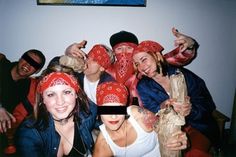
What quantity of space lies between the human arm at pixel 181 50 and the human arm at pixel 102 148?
3.89 feet

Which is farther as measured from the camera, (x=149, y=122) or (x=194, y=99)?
(x=194, y=99)

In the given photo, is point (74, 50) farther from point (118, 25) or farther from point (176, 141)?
point (176, 141)

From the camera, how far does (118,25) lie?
275cm

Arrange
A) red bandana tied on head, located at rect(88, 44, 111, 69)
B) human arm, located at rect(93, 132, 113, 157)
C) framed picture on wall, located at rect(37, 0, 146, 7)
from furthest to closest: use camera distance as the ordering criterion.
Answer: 1. human arm, located at rect(93, 132, 113, 157)
2. red bandana tied on head, located at rect(88, 44, 111, 69)
3. framed picture on wall, located at rect(37, 0, 146, 7)

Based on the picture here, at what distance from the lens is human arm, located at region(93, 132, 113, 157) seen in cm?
285

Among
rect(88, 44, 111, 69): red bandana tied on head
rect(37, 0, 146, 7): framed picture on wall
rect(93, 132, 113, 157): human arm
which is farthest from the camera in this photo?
rect(93, 132, 113, 157): human arm

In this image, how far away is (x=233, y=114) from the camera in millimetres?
3104

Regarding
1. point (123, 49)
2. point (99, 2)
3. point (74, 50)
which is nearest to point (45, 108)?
point (74, 50)

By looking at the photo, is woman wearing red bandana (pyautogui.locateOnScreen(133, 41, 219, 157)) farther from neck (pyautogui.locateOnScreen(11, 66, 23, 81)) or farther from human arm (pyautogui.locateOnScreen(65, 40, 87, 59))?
neck (pyautogui.locateOnScreen(11, 66, 23, 81))

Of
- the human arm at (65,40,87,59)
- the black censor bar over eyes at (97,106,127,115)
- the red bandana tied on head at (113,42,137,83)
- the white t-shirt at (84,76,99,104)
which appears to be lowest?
the black censor bar over eyes at (97,106,127,115)

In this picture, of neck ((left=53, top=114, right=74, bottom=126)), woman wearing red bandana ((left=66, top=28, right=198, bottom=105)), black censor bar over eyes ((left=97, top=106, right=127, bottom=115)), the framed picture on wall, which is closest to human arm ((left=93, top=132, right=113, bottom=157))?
black censor bar over eyes ((left=97, top=106, right=127, bottom=115))

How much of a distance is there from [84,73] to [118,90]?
16.7 inches

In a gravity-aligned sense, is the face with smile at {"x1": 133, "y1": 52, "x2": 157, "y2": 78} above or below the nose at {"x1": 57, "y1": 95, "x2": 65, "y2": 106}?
above

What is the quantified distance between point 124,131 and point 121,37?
1.07 m
